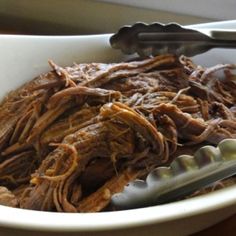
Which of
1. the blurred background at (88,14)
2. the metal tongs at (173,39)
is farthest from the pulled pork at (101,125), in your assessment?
the blurred background at (88,14)

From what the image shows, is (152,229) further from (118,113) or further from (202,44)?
(202,44)

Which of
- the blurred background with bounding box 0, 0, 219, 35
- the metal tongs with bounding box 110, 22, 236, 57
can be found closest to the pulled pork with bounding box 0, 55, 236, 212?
the metal tongs with bounding box 110, 22, 236, 57

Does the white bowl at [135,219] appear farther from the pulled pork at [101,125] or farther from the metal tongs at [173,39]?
the metal tongs at [173,39]

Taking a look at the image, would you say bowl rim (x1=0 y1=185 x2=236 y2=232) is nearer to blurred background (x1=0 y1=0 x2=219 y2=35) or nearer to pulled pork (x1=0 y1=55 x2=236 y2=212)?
pulled pork (x1=0 y1=55 x2=236 y2=212)

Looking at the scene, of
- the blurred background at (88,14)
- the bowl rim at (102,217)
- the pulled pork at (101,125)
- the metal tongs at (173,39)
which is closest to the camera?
the bowl rim at (102,217)

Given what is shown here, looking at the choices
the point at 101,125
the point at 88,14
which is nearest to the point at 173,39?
the point at 101,125

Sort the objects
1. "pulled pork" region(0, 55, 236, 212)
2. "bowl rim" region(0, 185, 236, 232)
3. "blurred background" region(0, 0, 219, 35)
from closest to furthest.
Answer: "bowl rim" region(0, 185, 236, 232), "pulled pork" region(0, 55, 236, 212), "blurred background" region(0, 0, 219, 35)
